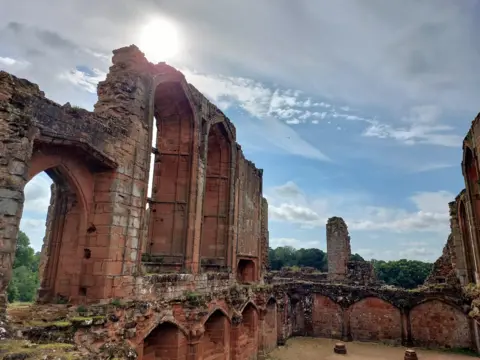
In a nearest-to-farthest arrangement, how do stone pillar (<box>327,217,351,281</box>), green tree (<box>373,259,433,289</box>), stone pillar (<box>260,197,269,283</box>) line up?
stone pillar (<box>260,197,269,283</box>)
stone pillar (<box>327,217,351,281</box>)
green tree (<box>373,259,433,289</box>)

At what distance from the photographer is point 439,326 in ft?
57.9

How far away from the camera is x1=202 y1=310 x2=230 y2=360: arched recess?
10984 millimetres

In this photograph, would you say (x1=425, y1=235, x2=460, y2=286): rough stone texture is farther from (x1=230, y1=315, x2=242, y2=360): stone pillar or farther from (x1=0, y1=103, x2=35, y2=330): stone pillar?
(x1=0, y1=103, x2=35, y2=330): stone pillar

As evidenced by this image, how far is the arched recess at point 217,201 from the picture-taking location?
12586mm

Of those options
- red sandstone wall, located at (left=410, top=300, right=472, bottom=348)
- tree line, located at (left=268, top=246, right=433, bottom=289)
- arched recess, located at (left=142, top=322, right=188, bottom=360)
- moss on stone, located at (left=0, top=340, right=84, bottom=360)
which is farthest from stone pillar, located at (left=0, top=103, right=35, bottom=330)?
tree line, located at (left=268, top=246, right=433, bottom=289)

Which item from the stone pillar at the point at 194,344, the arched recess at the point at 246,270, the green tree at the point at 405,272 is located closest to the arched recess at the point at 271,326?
the arched recess at the point at 246,270

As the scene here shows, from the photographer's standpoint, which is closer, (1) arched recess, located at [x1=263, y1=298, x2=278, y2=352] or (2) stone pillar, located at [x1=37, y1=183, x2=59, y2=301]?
(2) stone pillar, located at [x1=37, y1=183, x2=59, y2=301]

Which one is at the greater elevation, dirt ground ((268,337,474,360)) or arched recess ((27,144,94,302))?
arched recess ((27,144,94,302))

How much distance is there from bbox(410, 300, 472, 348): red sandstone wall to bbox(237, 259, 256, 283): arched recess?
920 cm

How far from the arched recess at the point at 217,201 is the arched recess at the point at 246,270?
2850mm

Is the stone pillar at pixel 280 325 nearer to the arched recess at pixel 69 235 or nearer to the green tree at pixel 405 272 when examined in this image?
the arched recess at pixel 69 235

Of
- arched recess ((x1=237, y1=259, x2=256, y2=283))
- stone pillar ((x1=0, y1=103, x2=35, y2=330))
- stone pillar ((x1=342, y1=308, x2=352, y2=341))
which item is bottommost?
stone pillar ((x1=342, y1=308, x2=352, y2=341))

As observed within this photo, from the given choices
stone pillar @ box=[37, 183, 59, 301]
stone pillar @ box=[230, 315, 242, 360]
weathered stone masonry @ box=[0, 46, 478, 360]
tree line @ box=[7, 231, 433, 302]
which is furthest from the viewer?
tree line @ box=[7, 231, 433, 302]

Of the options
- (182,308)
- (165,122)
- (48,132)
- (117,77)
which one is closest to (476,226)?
(182,308)
